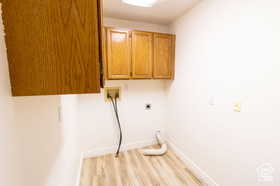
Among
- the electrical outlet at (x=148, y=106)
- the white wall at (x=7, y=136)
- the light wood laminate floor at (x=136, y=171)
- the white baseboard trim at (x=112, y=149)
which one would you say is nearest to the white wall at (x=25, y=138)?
the white wall at (x=7, y=136)

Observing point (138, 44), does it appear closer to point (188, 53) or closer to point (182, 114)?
point (188, 53)

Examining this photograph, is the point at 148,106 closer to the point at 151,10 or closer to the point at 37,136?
the point at 151,10

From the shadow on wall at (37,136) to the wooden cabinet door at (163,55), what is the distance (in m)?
1.80

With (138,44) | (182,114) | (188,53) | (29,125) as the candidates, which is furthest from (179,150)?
(29,125)

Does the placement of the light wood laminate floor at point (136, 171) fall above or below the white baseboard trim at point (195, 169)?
below

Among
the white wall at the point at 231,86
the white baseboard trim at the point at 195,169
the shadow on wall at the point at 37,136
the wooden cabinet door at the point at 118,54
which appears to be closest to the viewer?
the shadow on wall at the point at 37,136

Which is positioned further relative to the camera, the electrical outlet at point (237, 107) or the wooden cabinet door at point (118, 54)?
the wooden cabinet door at point (118, 54)

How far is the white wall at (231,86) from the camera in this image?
109 cm

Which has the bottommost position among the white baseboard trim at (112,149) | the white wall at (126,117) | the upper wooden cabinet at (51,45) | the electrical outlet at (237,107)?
the white baseboard trim at (112,149)

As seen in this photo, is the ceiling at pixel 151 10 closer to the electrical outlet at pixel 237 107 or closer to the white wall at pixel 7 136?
the electrical outlet at pixel 237 107

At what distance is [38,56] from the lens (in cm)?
47

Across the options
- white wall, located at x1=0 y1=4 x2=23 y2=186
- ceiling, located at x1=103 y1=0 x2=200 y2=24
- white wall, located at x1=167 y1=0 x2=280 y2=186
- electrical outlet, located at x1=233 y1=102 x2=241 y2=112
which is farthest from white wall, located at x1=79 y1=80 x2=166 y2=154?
white wall, located at x1=0 y1=4 x2=23 y2=186

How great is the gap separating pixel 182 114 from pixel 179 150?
662 millimetres

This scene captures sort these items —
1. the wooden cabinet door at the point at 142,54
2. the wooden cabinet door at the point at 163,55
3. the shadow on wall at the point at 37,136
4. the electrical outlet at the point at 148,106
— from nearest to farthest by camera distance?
1. the shadow on wall at the point at 37,136
2. the wooden cabinet door at the point at 142,54
3. the wooden cabinet door at the point at 163,55
4. the electrical outlet at the point at 148,106
